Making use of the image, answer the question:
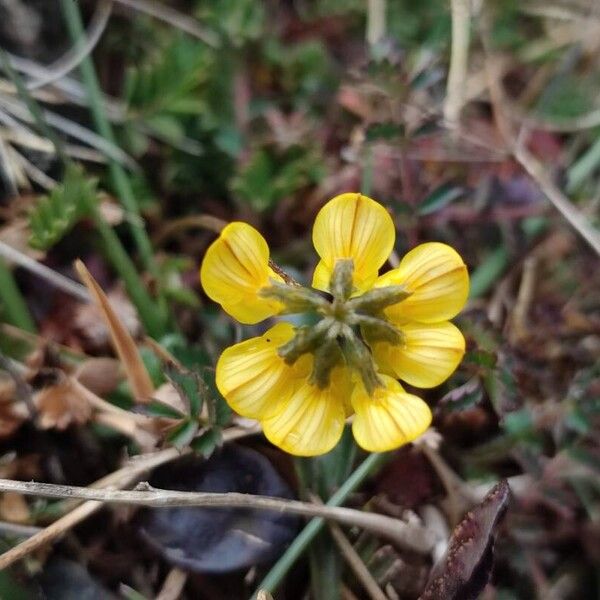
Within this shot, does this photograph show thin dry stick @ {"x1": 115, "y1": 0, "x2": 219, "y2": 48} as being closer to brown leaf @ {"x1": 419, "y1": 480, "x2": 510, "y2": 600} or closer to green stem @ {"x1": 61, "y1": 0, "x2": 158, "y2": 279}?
green stem @ {"x1": 61, "y1": 0, "x2": 158, "y2": 279}

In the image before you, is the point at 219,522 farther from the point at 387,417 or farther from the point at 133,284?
the point at 133,284

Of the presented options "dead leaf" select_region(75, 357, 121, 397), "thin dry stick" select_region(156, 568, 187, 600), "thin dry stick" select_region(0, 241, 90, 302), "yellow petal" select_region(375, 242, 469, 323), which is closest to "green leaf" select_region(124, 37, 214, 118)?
"thin dry stick" select_region(0, 241, 90, 302)

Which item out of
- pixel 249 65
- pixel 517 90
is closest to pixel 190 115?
pixel 249 65

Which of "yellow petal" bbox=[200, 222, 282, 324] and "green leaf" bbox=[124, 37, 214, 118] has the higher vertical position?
"green leaf" bbox=[124, 37, 214, 118]

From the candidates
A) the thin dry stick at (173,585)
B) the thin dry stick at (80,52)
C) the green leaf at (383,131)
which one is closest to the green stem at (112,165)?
the thin dry stick at (80,52)

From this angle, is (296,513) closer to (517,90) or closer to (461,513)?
(461,513)

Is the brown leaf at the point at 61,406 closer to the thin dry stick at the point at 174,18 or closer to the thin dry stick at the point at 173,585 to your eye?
the thin dry stick at the point at 173,585

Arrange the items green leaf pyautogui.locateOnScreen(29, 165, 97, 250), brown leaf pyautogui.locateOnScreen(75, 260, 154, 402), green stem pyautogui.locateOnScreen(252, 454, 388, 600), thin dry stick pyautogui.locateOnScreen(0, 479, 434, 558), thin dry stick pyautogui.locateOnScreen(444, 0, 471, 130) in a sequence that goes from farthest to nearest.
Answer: thin dry stick pyautogui.locateOnScreen(444, 0, 471, 130)
green leaf pyautogui.locateOnScreen(29, 165, 97, 250)
brown leaf pyautogui.locateOnScreen(75, 260, 154, 402)
green stem pyautogui.locateOnScreen(252, 454, 388, 600)
thin dry stick pyautogui.locateOnScreen(0, 479, 434, 558)

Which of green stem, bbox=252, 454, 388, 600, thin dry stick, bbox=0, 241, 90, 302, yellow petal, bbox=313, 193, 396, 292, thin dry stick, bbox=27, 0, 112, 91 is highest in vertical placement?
thin dry stick, bbox=27, 0, 112, 91
